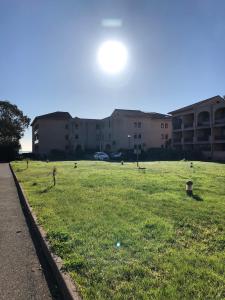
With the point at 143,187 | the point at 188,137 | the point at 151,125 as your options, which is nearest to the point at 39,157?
the point at 151,125

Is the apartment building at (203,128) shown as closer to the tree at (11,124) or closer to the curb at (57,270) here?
the tree at (11,124)

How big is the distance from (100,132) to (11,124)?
70.9ft

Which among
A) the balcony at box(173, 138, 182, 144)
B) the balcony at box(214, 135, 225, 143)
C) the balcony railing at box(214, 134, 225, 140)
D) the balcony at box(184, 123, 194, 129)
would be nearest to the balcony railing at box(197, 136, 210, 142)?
the balcony railing at box(214, 134, 225, 140)

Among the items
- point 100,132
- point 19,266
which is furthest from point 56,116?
point 19,266

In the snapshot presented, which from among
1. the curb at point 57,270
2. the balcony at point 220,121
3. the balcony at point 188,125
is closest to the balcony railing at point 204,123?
the balcony at point 220,121

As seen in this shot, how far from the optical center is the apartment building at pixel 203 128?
192 ft

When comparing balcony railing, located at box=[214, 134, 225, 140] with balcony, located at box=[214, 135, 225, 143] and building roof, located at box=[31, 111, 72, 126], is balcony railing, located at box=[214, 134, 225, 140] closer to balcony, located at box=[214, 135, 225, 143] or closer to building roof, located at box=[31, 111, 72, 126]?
balcony, located at box=[214, 135, 225, 143]

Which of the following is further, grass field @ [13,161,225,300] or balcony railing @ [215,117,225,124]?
balcony railing @ [215,117,225,124]

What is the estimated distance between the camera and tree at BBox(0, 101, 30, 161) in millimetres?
75000

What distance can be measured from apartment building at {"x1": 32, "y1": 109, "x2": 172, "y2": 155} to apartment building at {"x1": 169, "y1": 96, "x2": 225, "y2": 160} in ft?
36.1

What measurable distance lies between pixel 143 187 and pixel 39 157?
64451 millimetres

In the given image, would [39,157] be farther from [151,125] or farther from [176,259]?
[176,259]

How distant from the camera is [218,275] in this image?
191 inches

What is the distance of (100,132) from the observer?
87.6 m
